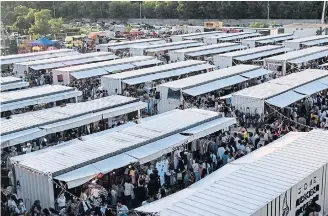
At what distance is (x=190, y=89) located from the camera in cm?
1686

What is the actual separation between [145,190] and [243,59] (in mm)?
15605

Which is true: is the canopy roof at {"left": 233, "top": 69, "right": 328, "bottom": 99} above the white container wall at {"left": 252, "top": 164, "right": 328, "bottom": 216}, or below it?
above

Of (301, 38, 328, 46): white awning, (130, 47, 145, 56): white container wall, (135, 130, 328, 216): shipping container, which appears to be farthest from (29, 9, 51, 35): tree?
(135, 130, 328, 216): shipping container

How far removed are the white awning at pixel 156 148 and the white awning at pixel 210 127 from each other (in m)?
0.40

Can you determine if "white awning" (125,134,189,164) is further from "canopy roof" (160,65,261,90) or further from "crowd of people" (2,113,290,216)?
"canopy roof" (160,65,261,90)

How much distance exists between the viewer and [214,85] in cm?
1778

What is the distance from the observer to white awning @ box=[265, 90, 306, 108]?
1501cm

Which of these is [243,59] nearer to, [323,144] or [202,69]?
[202,69]

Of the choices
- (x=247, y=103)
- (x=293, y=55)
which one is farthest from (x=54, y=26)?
(x=247, y=103)

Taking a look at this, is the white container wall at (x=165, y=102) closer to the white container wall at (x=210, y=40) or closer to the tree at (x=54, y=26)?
the white container wall at (x=210, y=40)

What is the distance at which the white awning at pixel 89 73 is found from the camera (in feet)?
68.2

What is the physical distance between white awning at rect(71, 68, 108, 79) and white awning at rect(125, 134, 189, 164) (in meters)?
9.81

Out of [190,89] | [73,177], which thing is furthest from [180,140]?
[190,89]

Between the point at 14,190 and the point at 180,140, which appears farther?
the point at 180,140
